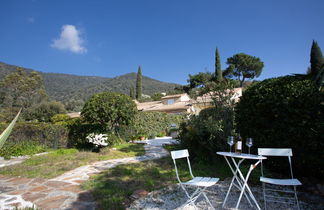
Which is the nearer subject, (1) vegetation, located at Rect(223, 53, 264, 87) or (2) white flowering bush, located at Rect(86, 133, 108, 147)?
(2) white flowering bush, located at Rect(86, 133, 108, 147)

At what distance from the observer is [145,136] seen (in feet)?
47.9

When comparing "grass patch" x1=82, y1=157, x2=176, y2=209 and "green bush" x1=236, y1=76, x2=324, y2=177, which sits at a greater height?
"green bush" x1=236, y1=76, x2=324, y2=177

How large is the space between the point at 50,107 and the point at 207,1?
3048 cm

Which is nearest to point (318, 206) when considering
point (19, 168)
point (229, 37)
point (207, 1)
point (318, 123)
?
point (318, 123)

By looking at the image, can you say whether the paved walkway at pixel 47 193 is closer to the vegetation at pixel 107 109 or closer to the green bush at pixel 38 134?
the vegetation at pixel 107 109

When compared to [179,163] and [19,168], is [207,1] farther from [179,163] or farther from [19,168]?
[19,168]

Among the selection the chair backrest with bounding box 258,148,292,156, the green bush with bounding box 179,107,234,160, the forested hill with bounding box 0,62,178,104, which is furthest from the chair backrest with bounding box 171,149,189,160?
the forested hill with bounding box 0,62,178,104

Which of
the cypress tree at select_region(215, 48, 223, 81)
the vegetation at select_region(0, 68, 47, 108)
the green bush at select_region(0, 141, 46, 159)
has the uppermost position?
the cypress tree at select_region(215, 48, 223, 81)

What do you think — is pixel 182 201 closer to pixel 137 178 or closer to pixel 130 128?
pixel 137 178

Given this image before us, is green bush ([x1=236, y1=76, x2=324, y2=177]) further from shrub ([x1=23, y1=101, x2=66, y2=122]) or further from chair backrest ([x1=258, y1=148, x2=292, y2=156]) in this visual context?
shrub ([x1=23, y1=101, x2=66, y2=122])

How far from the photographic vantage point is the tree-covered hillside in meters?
53.3

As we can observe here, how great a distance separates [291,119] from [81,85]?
250 feet

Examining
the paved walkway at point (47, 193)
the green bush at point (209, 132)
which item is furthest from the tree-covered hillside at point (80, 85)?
the green bush at point (209, 132)

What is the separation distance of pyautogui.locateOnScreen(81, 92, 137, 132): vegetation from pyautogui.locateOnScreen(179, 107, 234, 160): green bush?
427cm
